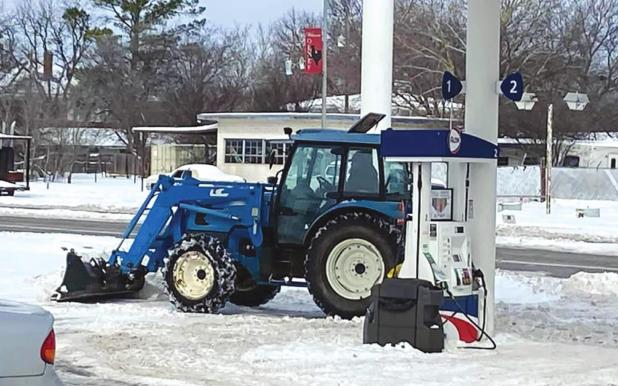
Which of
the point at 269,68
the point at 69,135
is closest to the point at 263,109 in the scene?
the point at 269,68

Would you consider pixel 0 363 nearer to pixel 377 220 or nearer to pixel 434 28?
pixel 377 220

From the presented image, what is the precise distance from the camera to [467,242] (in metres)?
11.1

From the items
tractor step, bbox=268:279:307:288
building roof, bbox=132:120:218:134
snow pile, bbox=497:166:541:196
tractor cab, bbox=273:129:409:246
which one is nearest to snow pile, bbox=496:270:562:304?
tractor cab, bbox=273:129:409:246

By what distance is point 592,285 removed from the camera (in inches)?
643

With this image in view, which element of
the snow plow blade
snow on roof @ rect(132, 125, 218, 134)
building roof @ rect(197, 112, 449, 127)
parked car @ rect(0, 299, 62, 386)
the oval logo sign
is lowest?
the snow plow blade

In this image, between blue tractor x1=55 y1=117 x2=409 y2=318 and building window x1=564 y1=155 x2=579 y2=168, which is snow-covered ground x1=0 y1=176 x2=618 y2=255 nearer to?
building window x1=564 y1=155 x2=579 y2=168

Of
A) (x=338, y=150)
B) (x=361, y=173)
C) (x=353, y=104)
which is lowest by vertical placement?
(x=361, y=173)

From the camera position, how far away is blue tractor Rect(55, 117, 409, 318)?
12.5m

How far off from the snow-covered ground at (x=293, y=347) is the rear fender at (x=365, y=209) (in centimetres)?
124

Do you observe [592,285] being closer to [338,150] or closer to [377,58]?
Result: [338,150]

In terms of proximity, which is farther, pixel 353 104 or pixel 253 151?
pixel 353 104

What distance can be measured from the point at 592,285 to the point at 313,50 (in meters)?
15.6

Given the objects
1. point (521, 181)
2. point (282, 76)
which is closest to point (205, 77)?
point (282, 76)

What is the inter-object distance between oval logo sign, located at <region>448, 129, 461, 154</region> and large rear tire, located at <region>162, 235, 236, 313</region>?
137 inches
